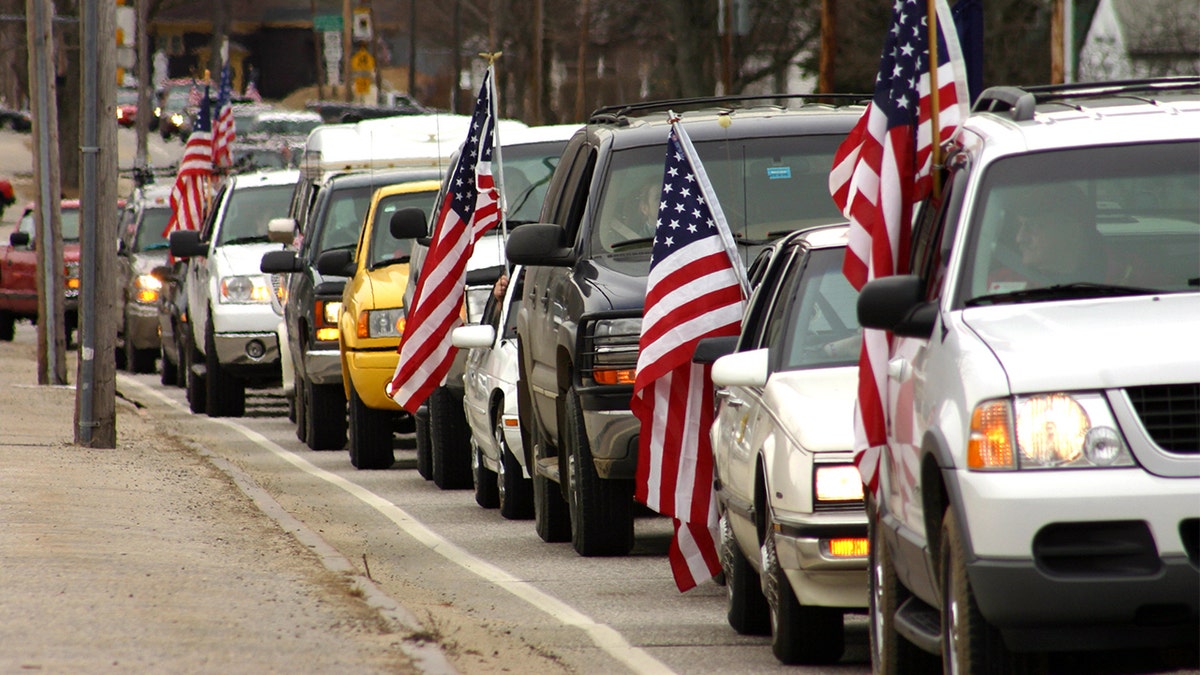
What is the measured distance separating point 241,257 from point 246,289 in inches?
21.4

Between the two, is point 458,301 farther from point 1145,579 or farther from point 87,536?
point 1145,579

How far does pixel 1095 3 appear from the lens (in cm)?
6825

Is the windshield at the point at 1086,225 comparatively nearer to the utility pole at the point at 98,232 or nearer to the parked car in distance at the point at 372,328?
the parked car in distance at the point at 372,328

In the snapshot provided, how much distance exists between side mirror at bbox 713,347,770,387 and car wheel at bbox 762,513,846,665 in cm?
56

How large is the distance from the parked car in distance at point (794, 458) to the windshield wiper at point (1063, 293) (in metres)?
1.54

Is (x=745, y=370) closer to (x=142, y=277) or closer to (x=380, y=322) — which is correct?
(x=380, y=322)

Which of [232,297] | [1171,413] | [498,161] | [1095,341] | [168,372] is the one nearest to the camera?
[1171,413]

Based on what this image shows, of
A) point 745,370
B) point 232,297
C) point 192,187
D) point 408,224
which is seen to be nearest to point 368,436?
point 408,224

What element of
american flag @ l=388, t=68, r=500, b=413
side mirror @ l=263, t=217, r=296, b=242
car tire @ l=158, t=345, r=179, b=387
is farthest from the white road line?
car tire @ l=158, t=345, r=179, b=387

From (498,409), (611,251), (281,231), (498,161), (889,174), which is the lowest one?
(498,409)

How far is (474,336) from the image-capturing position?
14.7 meters

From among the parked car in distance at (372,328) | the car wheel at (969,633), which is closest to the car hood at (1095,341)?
the car wheel at (969,633)

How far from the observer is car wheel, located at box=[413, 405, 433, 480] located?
17250mm

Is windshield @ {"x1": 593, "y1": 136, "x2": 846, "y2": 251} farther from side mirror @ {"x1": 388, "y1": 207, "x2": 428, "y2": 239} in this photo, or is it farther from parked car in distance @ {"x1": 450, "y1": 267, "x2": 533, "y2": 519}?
side mirror @ {"x1": 388, "y1": 207, "x2": 428, "y2": 239}
